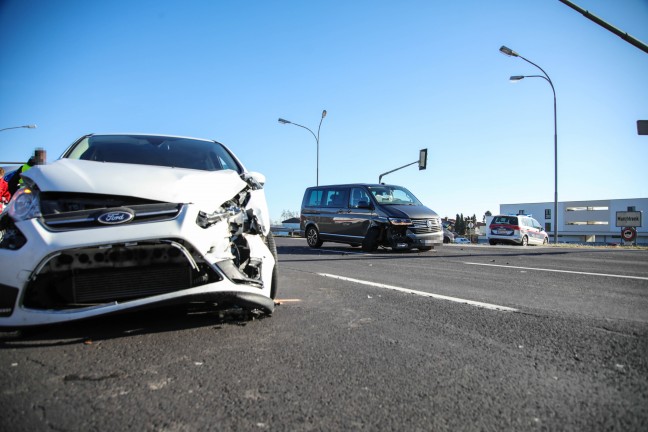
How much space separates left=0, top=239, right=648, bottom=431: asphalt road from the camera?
1.62m

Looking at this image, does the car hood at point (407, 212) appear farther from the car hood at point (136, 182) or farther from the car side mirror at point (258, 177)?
the car hood at point (136, 182)

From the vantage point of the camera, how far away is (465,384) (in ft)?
6.45

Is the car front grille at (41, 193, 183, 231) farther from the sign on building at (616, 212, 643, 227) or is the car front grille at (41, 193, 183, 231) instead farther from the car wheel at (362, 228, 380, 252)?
the sign on building at (616, 212, 643, 227)

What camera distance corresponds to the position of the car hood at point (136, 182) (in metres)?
2.65

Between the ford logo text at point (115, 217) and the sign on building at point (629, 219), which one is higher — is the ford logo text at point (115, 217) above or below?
below

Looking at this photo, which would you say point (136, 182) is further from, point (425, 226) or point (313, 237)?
point (313, 237)

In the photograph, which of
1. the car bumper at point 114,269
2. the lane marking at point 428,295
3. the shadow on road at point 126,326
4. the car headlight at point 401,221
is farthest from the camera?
the car headlight at point 401,221

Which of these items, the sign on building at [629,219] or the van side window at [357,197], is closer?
the van side window at [357,197]

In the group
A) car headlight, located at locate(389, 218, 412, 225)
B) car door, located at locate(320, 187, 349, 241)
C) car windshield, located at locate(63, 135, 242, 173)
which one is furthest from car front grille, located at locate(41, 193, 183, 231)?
car door, located at locate(320, 187, 349, 241)

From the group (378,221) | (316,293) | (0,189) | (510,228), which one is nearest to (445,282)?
(316,293)

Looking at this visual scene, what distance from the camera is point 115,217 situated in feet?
7.99

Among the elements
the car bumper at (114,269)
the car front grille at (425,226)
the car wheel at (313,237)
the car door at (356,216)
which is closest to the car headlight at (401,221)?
the car front grille at (425,226)

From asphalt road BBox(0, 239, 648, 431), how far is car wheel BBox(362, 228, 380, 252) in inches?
290

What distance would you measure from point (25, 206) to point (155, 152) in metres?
1.59
